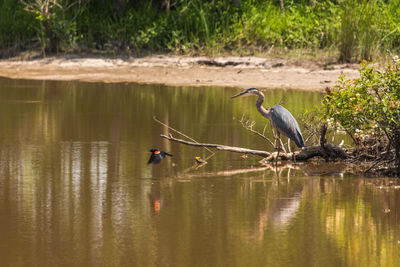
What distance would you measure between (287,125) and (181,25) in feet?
36.1

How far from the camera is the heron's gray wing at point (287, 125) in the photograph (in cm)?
891

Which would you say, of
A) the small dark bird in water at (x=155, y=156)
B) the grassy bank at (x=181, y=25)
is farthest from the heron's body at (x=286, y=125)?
the grassy bank at (x=181, y=25)

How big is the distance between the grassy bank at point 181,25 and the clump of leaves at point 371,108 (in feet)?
31.7

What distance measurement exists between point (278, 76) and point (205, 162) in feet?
26.6

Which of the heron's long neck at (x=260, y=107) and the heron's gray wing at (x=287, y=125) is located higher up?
the heron's long neck at (x=260, y=107)

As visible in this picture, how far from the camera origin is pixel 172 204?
708 cm

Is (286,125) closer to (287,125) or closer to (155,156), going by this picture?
(287,125)

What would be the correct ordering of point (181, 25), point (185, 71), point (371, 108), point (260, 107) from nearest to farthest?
point (371, 108)
point (260, 107)
point (185, 71)
point (181, 25)

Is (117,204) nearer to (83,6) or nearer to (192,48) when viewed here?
(192,48)

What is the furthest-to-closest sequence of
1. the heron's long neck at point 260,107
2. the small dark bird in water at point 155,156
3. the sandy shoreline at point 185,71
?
1. the sandy shoreline at point 185,71
2. the heron's long neck at point 260,107
3. the small dark bird in water at point 155,156

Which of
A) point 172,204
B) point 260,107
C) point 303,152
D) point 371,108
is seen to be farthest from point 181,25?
point 172,204

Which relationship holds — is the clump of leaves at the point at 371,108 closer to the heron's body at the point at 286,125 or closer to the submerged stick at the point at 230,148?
the heron's body at the point at 286,125

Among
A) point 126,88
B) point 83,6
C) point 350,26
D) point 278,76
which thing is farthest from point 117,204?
point 83,6

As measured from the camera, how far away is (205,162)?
9.02 m
